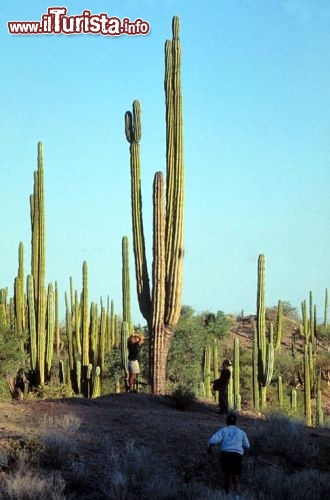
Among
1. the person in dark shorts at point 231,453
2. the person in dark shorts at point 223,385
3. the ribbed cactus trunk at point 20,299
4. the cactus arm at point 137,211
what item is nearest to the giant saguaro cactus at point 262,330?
the cactus arm at point 137,211

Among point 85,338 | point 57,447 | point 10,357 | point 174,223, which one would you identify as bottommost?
point 57,447

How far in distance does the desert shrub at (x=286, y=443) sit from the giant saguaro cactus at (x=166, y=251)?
597 cm

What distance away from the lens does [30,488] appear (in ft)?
35.7

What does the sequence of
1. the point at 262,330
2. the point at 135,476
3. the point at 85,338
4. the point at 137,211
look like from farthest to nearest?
1. the point at 85,338
2. the point at 262,330
3. the point at 137,211
4. the point at 135,476

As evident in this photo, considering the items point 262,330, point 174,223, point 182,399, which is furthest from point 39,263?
point 182,399

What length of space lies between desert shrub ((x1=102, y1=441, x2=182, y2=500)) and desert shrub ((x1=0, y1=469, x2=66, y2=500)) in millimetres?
748

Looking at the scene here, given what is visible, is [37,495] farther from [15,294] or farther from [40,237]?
[15,294]

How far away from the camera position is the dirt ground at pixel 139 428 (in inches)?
546

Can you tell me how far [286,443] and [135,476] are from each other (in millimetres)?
4234

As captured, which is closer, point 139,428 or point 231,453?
point 231,453

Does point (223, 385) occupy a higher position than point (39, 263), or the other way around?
point (39, 263)

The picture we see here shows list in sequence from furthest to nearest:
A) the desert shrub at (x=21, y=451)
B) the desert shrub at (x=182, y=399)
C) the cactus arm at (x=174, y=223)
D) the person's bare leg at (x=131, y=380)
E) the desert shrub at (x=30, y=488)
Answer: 1. the cactus arm at (x=174, y=223)
2. the person's bare leg at (x=131, y=380)
3. the desert shrub at (x=182, y=399)
4. the desert shrub at (x=21, y=451)
5. the desert shrub at (x=30, y=488)

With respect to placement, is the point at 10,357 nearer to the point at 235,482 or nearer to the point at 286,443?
the point at 286,443

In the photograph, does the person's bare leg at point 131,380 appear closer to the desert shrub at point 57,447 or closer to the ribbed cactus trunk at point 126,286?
the ribbed cactus trunk at point 126,286
